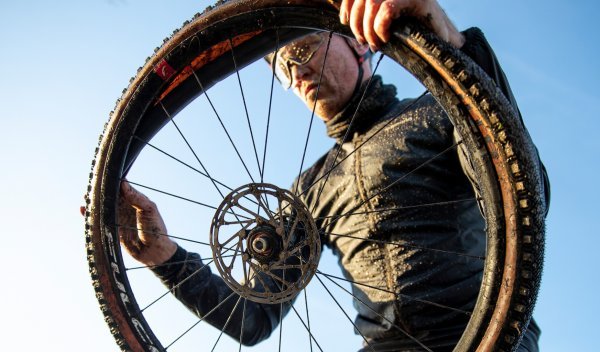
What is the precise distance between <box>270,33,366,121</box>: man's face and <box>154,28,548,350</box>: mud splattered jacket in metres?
0.12

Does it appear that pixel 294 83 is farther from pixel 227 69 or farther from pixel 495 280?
pixel 495 280

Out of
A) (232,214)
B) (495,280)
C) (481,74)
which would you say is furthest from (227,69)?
(495,280)

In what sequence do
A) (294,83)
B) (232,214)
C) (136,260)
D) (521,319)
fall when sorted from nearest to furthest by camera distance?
(521,319), (232,214), (136,260), (294,83)

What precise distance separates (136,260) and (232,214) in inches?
22.4

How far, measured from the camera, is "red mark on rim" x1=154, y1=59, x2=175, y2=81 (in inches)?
62.4

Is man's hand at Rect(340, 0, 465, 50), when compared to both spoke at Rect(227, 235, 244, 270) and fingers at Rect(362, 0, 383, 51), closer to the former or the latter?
fingers at Rect(362, 0, 383, 51)

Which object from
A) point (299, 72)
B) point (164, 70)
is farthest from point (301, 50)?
point (164, 70)

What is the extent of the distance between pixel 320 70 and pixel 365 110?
0.21m

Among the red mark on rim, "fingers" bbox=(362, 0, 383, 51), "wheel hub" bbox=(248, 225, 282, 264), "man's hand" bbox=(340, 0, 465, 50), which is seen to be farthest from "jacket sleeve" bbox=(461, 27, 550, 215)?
the red mark on rim

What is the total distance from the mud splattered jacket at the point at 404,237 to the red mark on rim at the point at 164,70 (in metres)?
0.47

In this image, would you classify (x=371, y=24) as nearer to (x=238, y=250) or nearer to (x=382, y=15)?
(x=382, y=15)

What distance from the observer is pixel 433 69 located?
118 centimetres

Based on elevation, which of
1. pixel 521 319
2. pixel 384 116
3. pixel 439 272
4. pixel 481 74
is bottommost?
pixel 521 319

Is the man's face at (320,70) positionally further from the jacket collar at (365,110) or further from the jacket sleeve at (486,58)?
the jacket sleeve at (486,58)
